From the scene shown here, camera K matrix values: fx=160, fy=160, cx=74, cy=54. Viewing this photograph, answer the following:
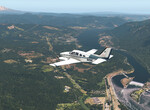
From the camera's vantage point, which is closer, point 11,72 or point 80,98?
point 80,98

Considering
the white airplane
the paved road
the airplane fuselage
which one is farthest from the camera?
the paved road

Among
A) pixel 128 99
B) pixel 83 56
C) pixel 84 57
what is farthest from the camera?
pixel 128 99

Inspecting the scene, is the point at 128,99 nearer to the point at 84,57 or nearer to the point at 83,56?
the point at 84,57

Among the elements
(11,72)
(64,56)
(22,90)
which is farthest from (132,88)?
(11,72)

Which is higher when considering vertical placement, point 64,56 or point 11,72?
point 64,56

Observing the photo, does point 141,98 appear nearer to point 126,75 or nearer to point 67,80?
point 126,75

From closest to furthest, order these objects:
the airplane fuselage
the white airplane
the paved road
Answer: the white airplane
the airplane fuselage
the paved road

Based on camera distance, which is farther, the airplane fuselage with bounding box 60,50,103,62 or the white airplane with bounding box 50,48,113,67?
the airplane fuselage with bounding box 60,50,103,62

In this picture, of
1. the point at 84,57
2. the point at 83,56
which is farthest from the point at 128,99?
the point at 83,56

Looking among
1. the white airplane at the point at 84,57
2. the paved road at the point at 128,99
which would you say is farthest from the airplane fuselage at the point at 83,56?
the paved road at the point at 128,99

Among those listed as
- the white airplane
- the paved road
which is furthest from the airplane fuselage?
the paved road

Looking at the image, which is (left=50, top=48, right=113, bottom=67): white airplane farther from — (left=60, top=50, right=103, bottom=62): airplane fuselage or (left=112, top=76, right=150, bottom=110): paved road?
(left=112, top=76, right=150, bottom=110): paved road
